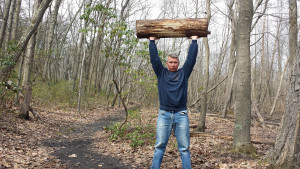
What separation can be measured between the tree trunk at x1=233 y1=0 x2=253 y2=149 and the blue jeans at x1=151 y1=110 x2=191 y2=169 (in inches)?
85.6

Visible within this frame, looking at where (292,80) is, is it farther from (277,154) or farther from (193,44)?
(193,44)

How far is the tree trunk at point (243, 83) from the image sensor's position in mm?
5238

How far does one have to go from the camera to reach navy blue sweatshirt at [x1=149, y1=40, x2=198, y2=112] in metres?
3.63

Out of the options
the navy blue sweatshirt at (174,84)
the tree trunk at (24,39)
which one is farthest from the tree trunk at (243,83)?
the tree trunk at (24,39)

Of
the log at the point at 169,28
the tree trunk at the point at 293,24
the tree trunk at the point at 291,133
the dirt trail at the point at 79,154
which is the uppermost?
the tree trunk at the point at 293,24

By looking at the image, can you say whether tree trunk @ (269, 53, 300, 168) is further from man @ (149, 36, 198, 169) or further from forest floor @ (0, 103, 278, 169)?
man @ (149, 36, 198, 169)

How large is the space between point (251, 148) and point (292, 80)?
1.95 m

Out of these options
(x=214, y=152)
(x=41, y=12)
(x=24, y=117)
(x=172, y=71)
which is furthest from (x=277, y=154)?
(x=41, y=12)

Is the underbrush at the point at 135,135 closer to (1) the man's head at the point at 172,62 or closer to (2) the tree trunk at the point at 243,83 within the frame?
(2) the tree trunk at the point at 243,83

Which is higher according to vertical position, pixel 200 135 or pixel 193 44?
pixel 193 44

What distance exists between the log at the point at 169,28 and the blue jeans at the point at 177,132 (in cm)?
138

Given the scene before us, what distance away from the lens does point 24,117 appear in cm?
825

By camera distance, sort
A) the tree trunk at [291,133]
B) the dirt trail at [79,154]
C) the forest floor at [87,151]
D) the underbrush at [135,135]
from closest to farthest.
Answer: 1. the tree trunk at [291,133]
2. the forest floor at [87,151]
3. the dirt trail at [79,154]
4. the underbrush at [135,135]

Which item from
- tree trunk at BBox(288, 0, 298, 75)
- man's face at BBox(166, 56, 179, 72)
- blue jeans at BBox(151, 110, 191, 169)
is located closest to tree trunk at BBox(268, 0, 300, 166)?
blue jeans at BBox(151, 110, 191, 169)
